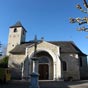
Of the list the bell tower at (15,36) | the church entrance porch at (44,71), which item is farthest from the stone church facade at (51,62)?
the bell tower at (15,36)

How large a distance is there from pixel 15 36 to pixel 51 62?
13897mm

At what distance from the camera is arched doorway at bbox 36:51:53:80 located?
2933cm

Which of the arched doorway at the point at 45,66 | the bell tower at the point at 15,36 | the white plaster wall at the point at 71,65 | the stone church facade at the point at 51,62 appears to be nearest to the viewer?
the stone church facade at the point at 51,62

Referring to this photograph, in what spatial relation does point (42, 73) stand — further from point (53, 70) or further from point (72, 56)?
point (72, 56)

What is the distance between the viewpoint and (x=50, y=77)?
2912 cm

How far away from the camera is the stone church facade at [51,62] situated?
Answer: 2806cm

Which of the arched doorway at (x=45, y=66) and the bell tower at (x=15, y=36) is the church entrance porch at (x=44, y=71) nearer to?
the arched doorway at (x=45, y=66)

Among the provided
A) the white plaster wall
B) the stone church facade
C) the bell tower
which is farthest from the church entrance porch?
the bell tower

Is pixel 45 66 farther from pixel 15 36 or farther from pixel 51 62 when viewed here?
pixel 15 36

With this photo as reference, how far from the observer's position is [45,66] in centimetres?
2952

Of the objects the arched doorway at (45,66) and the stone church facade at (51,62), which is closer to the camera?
the stone church facade at (51,62)

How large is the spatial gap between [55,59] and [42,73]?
395 cm

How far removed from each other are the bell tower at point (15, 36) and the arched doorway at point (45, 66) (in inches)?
397

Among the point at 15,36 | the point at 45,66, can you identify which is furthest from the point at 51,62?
the point at 15,36
